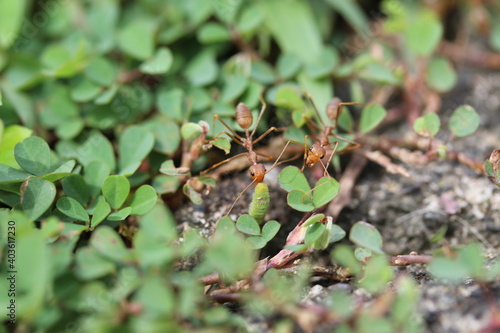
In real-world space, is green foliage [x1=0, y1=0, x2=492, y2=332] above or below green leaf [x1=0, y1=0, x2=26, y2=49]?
below

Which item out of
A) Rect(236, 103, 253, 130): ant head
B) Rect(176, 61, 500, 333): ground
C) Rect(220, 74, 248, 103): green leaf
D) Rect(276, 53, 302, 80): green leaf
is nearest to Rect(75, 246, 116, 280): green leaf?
Rect(176, 61, 500, 333): ground

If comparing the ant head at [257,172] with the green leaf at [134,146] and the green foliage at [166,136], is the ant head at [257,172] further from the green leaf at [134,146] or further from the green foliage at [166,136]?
the green leaf at [134,146]

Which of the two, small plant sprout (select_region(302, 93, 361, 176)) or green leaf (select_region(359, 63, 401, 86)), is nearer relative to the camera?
small plant sprout (select_region(302, 93, 361, 176))

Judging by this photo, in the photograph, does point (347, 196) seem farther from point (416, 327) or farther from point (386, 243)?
point (416, 327)

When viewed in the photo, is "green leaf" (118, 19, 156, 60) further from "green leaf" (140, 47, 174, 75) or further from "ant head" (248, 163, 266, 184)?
"ant head" (248, 163, 266, 184)

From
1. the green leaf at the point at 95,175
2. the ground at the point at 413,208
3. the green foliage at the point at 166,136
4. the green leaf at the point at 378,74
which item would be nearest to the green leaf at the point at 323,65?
the green foliage at the point at 166,136

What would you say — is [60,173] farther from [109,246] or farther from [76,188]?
[109,246]
